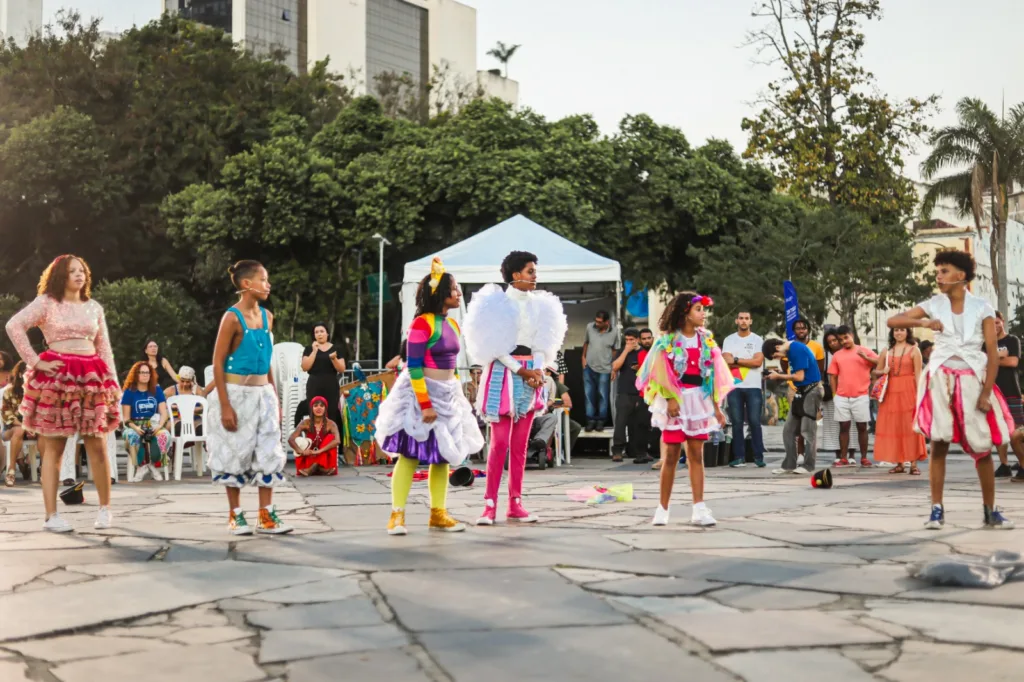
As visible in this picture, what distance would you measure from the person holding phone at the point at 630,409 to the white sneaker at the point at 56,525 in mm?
8644

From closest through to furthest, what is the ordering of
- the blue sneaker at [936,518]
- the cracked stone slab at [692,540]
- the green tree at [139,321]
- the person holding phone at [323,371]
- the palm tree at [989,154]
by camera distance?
the cracked stone slab at [692,540] → the blue sneaker at [936,518] → the person holding phone at [323,371] → the green tree at [139,321] → the palm tree at [989,154]

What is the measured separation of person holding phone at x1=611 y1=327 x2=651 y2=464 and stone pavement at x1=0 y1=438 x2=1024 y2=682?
7.19 m

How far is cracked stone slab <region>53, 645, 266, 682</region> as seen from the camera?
12.3 feet

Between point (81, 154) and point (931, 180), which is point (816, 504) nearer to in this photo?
point (81, 154)

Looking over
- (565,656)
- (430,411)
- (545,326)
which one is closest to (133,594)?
(565,656)

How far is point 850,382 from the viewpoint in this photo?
47.2ft

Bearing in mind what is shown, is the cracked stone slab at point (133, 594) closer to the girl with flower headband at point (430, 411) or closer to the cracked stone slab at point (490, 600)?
the cracked stone slab at point (490, 600)

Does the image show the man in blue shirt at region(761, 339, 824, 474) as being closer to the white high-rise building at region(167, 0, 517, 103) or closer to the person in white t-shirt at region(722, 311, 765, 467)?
the person in white t-shirt at region(722, 311, 765, 467)

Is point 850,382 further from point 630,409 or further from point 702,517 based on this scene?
point 702,517

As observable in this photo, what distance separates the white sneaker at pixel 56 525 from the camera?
762 cm

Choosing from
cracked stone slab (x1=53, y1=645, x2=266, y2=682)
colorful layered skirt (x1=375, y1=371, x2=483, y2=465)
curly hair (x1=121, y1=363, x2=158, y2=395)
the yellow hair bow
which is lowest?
cracked stone slab (x1=53, y1=645, x2=266, y2=682)

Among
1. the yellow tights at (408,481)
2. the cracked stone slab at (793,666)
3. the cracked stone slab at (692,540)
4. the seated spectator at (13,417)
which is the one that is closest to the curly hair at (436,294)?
the yellow tights at (408,481)

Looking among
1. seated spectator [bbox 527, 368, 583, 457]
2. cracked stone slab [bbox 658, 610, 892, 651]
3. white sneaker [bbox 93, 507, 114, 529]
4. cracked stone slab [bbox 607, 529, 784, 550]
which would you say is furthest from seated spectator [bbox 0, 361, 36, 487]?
cracked stone slab [bbox 658, 610, 892, 651]

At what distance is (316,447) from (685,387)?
6968mm
